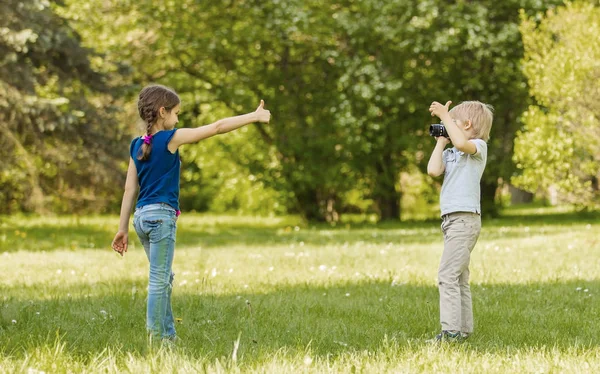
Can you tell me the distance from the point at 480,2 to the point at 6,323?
15762 millimetres

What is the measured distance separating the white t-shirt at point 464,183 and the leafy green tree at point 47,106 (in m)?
10.3

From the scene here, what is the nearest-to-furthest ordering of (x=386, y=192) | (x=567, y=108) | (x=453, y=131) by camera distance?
(x=453, y=131)
(x=567, y=108)
(x=386, y=192)

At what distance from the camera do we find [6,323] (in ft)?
17.1

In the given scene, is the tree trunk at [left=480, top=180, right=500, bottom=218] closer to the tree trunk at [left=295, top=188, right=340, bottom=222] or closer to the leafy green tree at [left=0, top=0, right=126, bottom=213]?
the tree trunk at [left=295, top=188, right=340, bottom=222]

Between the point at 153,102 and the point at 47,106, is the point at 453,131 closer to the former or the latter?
the point at 153,102

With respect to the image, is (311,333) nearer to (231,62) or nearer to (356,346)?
(356,346)

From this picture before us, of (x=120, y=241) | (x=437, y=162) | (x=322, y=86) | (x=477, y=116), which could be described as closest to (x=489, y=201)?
(x=322, y=86)

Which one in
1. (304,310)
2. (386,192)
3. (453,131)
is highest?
(453,131)

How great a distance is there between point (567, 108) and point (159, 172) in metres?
11.9

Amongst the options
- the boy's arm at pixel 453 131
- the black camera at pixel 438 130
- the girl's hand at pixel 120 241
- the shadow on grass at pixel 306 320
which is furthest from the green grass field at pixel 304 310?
the black camera at pixel 438 130

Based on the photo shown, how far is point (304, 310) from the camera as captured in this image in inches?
239

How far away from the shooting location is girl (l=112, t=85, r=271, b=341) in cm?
468

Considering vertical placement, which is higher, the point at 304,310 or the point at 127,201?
the point at 127,201

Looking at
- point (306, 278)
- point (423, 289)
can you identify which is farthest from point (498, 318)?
point (306, 278)
